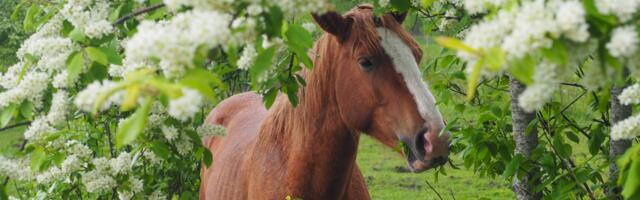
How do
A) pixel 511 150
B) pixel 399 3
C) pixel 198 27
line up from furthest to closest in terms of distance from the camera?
pixel 511 150 → pixel 399 3 → pixel 198 27

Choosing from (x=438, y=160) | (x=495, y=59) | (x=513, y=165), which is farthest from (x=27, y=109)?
(x=513, y=165)

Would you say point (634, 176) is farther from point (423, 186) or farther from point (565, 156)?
point (423, 186)

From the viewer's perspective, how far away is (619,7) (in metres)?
1.54

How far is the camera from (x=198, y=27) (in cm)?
169

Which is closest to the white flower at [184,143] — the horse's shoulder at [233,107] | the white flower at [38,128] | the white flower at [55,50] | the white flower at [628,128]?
the white flower at [38,128]

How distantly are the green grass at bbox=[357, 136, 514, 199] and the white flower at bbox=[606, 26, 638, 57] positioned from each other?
7.16 meters

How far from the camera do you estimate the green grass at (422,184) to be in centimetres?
924

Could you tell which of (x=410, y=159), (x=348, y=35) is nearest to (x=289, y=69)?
(x=348, y=35)

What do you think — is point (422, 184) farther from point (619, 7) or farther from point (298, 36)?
point (619, 7)

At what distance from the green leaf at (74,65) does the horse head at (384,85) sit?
1247mm

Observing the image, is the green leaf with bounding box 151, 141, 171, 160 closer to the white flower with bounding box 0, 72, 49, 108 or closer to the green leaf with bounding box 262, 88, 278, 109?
the green leaf with bounding box 262, 88, 278, 109

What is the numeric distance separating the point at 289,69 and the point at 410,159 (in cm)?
63

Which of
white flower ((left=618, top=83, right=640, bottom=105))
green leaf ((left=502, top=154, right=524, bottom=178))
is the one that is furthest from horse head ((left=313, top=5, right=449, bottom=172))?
white flower ((left=618, top=83, right=640, bottom=105))

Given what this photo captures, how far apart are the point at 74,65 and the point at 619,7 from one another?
1241mm
